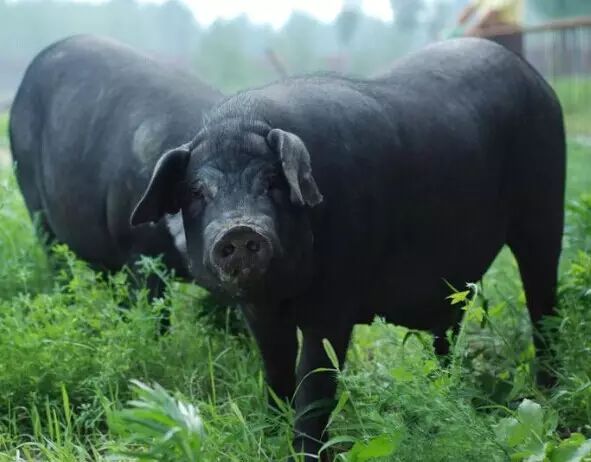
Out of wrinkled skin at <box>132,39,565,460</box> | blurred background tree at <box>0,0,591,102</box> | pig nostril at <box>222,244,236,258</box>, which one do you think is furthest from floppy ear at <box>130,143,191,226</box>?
Answer: blurred background tree at <box>0,0,591,102</box>

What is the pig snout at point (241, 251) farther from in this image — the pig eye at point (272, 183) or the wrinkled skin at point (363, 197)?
the pig eye at point (272, 183)

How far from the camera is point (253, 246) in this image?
260 centimetres

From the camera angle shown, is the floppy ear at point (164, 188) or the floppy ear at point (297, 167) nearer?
the floppy ear at point (297, 167)

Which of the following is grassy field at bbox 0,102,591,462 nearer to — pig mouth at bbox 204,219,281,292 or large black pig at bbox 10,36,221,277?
large black pig at bbox 10,36,221,277

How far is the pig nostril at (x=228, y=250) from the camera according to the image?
259 cm

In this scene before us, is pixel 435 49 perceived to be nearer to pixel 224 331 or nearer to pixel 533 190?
pixel 533 190

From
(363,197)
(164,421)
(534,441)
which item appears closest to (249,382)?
(363,197)

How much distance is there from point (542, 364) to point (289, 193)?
146 cm

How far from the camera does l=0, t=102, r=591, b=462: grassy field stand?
2.55 metres

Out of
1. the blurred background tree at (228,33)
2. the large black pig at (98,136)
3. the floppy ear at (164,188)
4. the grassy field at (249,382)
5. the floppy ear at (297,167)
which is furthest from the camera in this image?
the blurred background tree at (228,33)

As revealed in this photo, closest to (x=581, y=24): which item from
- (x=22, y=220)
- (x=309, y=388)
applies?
(x=22, y=220)

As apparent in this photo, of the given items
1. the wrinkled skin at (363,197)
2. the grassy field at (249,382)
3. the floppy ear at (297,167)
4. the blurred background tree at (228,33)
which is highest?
the floppy ear at (297,167)

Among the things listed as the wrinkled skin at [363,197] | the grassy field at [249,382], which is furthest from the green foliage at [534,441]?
the wrinkled skin at [363,197]

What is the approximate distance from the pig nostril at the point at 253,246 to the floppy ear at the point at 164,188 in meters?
0.44
